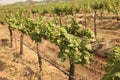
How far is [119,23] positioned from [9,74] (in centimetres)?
3337

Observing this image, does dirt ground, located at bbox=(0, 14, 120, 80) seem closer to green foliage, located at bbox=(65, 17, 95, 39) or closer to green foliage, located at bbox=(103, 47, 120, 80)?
green foliage, located at bbox=(65, 17, 95, 39)

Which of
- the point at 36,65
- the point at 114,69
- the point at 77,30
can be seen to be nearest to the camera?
the point at 114,69

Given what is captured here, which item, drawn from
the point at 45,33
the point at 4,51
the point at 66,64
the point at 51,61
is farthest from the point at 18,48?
the point at 45,33

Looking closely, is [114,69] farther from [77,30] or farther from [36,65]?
[36,65]

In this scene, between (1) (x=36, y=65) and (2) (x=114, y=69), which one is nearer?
(2) (x=114, y=69)

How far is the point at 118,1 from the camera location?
66.8m

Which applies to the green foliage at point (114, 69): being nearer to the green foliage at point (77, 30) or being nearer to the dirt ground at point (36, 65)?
Result: the green foliage at point (77, 30)

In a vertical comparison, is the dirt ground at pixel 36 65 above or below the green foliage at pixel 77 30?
below

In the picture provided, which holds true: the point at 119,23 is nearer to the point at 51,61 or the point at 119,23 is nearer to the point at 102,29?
the point at 102,29

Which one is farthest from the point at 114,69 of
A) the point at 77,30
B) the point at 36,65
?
the point at 36,65

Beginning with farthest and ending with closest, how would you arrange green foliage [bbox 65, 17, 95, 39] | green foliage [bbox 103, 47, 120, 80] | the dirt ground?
Answer: the dirt ground < green foliage [bbox 65, 17, 95, 39] < green foliage [bbox 103, 47, 120, 80]

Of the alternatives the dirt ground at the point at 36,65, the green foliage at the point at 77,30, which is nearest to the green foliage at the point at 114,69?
the green foliage at the point at 77,30

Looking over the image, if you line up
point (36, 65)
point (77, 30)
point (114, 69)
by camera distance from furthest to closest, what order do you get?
point (36, 65), point (77, 30), point (114, 69)

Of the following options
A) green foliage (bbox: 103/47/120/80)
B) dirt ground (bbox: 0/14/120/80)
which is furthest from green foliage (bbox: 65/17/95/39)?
green foliage (bbox: 103/47/120/80)
